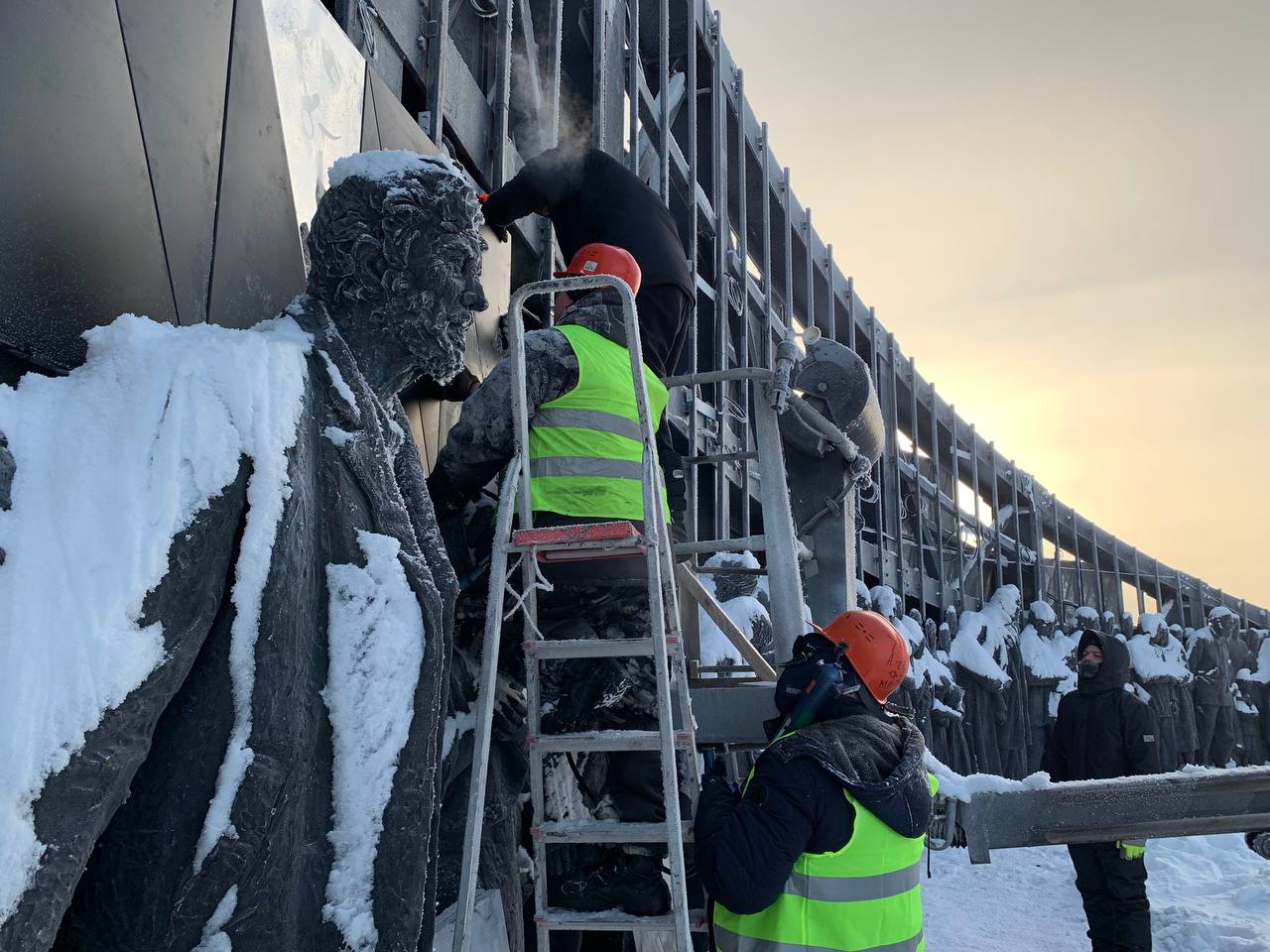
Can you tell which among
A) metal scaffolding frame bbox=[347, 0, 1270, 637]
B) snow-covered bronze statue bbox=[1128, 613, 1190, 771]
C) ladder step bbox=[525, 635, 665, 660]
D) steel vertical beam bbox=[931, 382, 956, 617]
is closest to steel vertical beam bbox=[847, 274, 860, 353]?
metal scaffolding frame bbox=[347, 0, 1270, 637]

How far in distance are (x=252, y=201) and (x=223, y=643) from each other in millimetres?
1496

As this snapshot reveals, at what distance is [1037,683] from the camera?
21.1 meters

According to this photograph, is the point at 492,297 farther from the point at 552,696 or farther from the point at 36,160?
the point at 36,160

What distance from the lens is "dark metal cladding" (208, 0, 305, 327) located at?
2543mm

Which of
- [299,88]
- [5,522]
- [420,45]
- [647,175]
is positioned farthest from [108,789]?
[647,175]

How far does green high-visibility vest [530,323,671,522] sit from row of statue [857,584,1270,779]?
1150 cm

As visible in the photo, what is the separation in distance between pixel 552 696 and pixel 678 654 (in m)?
0.50

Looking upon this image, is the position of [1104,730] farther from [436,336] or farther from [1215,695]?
[1215,695]

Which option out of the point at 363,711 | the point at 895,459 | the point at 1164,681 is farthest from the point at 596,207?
the point at 1164,681

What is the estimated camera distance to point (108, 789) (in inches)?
55.2

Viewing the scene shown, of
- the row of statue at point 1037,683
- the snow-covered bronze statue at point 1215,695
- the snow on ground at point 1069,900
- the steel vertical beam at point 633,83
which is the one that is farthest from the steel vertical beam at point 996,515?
the steel vertical beam at point 633,83

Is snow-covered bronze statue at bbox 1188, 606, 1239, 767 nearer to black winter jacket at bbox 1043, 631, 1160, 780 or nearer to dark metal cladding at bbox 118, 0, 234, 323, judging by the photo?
black winter jacket at bbox 1043, 631, 1160, 780

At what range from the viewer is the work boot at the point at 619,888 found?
2975mm

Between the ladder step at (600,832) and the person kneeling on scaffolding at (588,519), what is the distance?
35 centimetres
